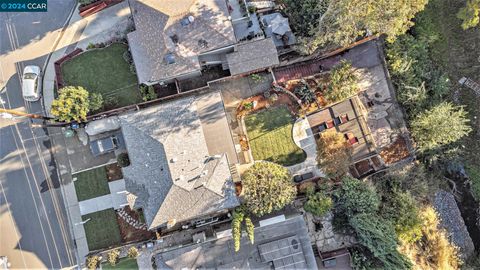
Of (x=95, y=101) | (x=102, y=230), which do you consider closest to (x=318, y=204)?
(x=102, y=230)

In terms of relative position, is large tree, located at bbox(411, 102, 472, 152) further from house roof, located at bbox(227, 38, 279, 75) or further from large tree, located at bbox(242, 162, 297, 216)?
house roof, located at bbox(227, 38, 279, 75)

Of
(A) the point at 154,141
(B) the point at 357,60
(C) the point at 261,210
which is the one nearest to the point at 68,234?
(A) the point at 154,141

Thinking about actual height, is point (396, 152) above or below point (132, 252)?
above

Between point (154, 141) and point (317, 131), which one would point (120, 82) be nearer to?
point (154, 141)

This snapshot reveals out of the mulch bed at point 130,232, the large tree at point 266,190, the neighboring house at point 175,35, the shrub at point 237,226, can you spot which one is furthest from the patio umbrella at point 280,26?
the mulch bed at point 130,232

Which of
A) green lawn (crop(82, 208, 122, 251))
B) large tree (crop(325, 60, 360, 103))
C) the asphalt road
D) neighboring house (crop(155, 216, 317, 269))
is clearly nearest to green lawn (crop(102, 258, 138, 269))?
green lawn (crop(82, 208, 122, 251))

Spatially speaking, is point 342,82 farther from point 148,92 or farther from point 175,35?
point 148,92

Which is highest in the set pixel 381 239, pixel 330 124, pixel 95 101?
pixel 95 101
